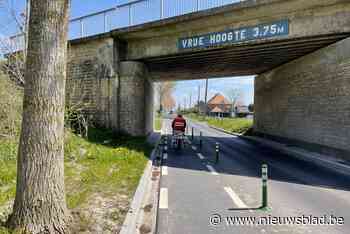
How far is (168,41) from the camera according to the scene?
1383 centimetres

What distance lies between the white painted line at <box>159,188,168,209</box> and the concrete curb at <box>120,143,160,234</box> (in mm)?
110

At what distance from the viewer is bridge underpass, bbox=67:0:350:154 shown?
10430mm

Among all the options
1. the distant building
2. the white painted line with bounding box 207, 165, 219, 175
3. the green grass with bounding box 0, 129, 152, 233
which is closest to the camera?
the green grass with bounding box 0, 129, 152, 233

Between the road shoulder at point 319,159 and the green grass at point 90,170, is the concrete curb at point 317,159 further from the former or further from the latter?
the green grass at point 90,170

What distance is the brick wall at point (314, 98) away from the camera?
408 inches

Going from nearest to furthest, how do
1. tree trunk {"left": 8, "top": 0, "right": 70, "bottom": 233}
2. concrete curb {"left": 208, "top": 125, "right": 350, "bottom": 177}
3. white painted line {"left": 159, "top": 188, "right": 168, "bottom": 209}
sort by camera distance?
tree trunk {"left": 8, "top": 0, "right": 70, "bottom": 233} < white painted line {"left": 159, "top": 188, "right": 168, "bottom": 209} < concrete curb {"left": 208, "top": 125, "right": 350, "bottom": 177}

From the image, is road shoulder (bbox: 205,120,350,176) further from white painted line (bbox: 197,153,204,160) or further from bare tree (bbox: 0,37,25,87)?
bare tree (bbox: 0,37,25,87)

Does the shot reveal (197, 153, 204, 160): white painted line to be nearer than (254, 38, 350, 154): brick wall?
No

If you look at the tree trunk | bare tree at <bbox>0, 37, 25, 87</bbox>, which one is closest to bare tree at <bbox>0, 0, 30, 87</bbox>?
bare tree at <bbox>0, 37, 25, 87</bbox>

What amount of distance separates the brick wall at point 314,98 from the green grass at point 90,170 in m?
8.09

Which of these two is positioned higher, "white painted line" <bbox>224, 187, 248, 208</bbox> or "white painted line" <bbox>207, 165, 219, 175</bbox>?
"white painted line" <bbox>224, 187, 248, 208</bbox>

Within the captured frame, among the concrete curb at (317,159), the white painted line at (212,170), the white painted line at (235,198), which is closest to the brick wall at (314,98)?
the concrete curb at (317,159)

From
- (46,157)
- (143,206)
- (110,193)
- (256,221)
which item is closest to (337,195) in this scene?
(256,221)

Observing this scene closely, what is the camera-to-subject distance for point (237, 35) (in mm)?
11828
